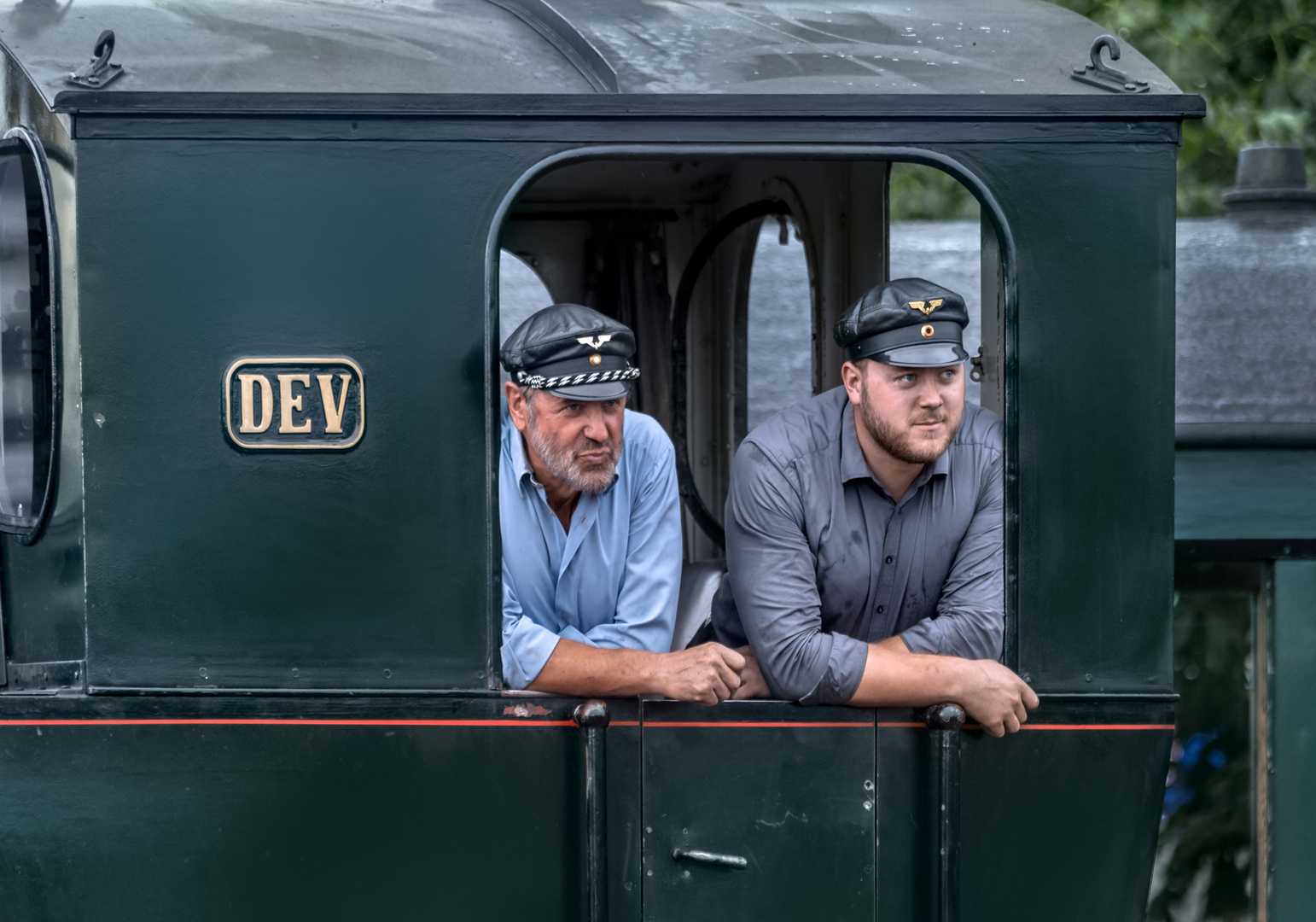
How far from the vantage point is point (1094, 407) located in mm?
2500

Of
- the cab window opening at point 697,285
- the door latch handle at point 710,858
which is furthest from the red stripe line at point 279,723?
the cab window opening at point 697,285

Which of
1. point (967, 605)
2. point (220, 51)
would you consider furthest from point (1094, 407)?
point (220, 51)

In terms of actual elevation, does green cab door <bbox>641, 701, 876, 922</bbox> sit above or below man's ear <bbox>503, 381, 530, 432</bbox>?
below

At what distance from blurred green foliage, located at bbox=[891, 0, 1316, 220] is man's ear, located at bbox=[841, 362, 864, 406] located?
330 centimetres

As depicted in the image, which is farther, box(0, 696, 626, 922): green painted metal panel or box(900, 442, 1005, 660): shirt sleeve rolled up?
box(900, 442, 1005, 660): shirt sleeve rolled up

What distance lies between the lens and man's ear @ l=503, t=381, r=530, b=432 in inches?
105

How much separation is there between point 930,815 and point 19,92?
87.7 inches

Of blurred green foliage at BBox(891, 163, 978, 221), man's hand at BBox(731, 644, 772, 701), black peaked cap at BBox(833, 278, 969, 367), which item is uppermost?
blurred green foliage at BBox(891, 163, 978, 221)

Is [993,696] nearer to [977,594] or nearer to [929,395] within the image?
[977,594]

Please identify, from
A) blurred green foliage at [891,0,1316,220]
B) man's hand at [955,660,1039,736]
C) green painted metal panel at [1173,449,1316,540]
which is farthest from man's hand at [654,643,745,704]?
blurred green foliage at [891,0,1316,220]

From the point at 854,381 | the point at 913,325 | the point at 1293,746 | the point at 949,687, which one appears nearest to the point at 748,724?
the point at 949,687

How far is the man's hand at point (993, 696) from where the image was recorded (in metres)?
2.43

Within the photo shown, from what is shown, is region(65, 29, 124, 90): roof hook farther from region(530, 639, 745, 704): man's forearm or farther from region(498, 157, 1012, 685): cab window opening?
region(498, 157, 1012, 685): cab window opening

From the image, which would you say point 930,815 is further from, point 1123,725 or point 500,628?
point 500,628
